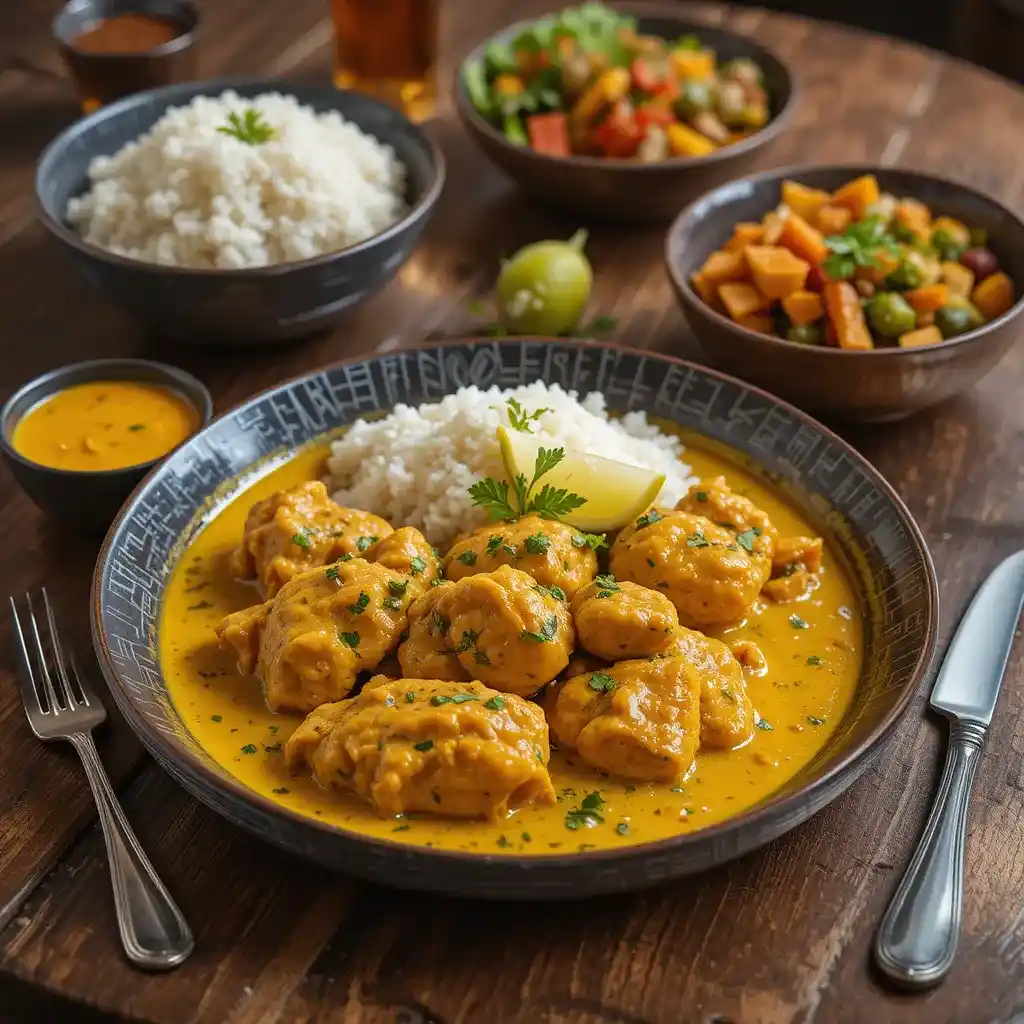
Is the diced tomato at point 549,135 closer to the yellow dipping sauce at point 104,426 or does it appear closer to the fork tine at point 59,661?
the yellow dipping sauce at point 104,426

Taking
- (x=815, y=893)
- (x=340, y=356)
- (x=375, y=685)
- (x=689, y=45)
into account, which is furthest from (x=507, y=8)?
(x=815, y=893)

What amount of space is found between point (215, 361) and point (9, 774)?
5.10 ft

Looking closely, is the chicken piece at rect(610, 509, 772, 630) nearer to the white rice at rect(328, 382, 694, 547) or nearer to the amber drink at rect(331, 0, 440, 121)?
the white rice at rect(328, 382, 694, 547)

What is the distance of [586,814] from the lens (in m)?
2.21

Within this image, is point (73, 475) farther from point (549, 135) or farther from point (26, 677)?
point (549, 135)

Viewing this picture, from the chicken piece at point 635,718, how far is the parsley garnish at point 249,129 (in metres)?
2.26

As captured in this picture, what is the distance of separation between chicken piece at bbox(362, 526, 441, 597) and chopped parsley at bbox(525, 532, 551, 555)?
0.24 m

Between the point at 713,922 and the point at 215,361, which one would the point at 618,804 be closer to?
the point at 713,922

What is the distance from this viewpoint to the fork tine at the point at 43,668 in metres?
2.61

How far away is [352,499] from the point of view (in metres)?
3.07

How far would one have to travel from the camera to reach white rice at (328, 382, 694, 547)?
2973 millimetres

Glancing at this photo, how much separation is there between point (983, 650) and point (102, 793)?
1842mm

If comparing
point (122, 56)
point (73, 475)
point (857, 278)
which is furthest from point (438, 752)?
point (122, 56)

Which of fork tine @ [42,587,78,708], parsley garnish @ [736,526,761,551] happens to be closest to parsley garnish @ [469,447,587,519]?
parsley garnish @ [736,526,761,551]
